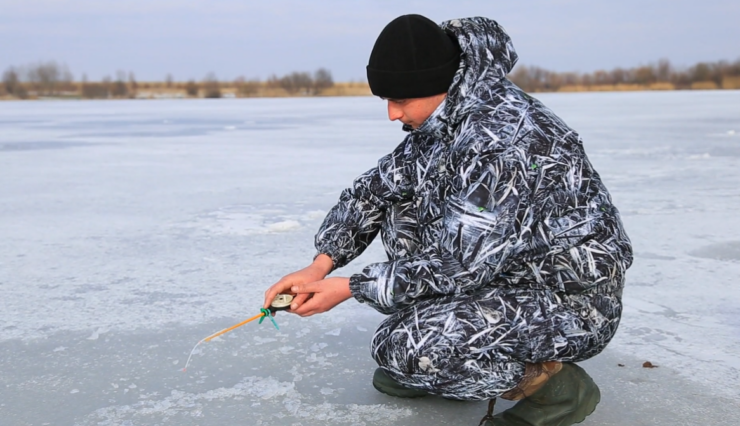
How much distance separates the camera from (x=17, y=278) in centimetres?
324

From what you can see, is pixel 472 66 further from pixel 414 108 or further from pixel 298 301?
pixel 298 301

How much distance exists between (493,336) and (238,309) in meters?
1.29

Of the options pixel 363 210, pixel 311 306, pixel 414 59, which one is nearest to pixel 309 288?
pixel 311 306

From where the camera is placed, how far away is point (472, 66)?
1741mm

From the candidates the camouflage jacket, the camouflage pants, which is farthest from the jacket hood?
the camouflage pants

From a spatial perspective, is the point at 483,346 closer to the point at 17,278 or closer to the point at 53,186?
the point at 17,278

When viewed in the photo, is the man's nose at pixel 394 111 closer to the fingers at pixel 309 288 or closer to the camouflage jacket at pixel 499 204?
the camouflage jacket at pixel 499 204

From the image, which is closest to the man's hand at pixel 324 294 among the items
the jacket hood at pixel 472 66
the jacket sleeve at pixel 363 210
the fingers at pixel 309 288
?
the fingers at pixel 309 288

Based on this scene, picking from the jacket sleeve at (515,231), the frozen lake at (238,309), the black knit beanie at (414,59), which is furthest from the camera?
the frozen lake at (238,309)

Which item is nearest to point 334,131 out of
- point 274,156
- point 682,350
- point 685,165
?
point 274,156

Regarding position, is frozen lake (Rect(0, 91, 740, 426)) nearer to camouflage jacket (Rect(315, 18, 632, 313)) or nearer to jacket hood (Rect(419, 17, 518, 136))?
camouflage jacket (Rect(315, 18, 632, 313))

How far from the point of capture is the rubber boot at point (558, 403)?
1802mm

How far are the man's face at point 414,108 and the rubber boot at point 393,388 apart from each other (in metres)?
0.69

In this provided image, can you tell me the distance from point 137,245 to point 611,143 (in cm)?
652
